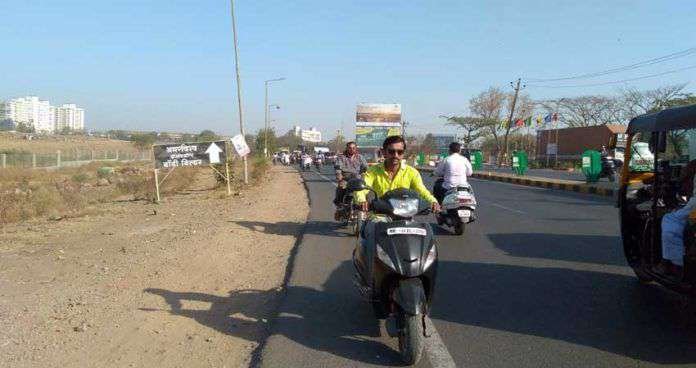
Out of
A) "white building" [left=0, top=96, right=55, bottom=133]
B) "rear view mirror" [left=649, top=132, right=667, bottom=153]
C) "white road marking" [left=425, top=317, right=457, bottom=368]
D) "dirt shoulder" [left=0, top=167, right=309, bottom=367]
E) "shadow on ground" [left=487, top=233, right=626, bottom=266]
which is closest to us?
"white road marking" [left=425, top=317, right=457, bottom=368]

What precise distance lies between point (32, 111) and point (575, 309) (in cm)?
19063

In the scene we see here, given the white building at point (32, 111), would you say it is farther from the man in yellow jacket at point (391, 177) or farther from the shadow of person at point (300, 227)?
the man in yellow jacket at point (391, 177)

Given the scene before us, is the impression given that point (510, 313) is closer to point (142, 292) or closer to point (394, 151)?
point (394, 151)

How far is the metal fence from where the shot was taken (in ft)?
126

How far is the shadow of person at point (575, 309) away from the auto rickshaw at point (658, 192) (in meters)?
0.30

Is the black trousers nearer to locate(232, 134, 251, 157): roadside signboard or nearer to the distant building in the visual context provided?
locate(232, 134, 251, 157): roadside signboard

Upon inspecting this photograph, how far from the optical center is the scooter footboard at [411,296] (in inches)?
167

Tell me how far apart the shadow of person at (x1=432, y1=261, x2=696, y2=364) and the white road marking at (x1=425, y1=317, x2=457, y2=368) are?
0.50m

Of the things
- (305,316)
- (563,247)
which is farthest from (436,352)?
(563,247)

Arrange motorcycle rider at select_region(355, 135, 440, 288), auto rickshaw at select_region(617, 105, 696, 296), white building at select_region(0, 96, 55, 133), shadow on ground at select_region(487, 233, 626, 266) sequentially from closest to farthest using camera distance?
auto rickshaw at select_region(617, 105, 696, 296)
motorcycle rider at select_region(355, 135, 440, 288)
shadow on ground at select_region(487, 233, 626, 266)
white building at select_region(0, 96, 55, 133)

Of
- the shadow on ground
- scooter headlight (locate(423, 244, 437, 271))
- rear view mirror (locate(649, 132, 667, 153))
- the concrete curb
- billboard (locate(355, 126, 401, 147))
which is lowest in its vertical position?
the shadow on ground

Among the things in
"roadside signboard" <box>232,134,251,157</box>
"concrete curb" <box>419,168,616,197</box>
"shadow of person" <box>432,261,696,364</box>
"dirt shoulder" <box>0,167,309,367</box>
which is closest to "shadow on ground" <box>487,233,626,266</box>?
"shadow of person" <box>432,261,696,364</box>

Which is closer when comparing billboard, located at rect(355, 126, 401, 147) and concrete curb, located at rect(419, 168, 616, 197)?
concrete curb, located at rect(419, 168, 616, 197)

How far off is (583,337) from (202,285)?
4.13m
